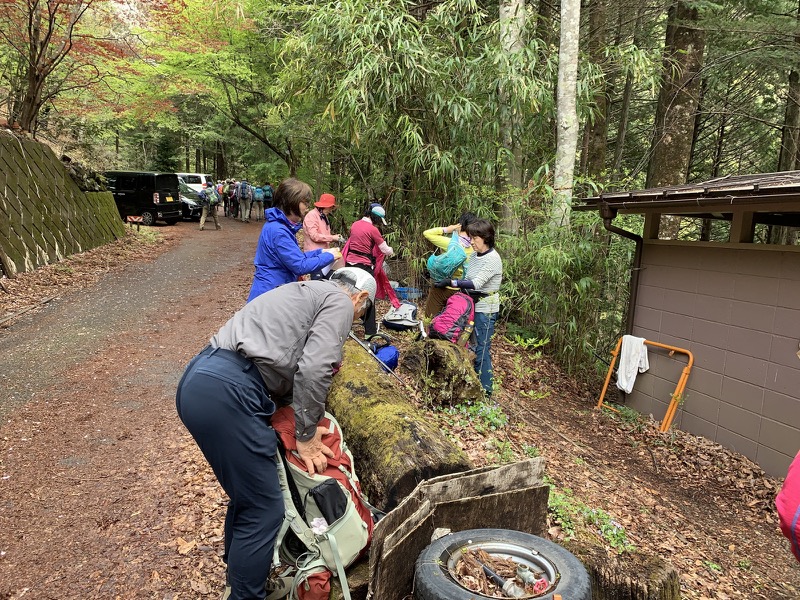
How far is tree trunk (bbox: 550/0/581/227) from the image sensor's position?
7.89 m

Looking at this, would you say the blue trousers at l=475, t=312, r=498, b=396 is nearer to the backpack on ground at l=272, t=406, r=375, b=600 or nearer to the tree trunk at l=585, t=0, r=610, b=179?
the backpack on ground at l=272, t=406, r=375, b=600

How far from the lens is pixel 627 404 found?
7914 mm

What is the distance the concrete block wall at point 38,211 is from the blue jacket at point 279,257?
7133 millimetres

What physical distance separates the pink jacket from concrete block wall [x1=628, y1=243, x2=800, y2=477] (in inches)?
178

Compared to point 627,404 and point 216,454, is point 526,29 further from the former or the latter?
point 216,454

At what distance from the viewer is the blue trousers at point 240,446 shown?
2.34 meters

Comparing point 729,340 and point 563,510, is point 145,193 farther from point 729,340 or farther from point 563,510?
point 563,510

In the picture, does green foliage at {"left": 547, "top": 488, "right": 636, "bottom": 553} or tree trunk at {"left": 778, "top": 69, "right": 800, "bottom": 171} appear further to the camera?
tree trunk at {"left": 778, "top": 69, "right": 800, "bottom": 171}

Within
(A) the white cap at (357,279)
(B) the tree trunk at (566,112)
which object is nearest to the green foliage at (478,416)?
(A) the white cap at (357,279)

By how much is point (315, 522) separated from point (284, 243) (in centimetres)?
259

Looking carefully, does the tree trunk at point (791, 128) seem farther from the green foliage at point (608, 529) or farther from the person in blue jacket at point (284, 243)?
the person in blue jacket at point (284, 243)

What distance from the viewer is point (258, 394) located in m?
2.47

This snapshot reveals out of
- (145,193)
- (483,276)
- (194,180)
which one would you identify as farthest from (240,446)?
(194,180)

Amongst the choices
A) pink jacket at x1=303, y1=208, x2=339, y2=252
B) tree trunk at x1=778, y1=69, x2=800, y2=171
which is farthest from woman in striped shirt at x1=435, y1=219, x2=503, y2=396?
tree trunk at x1=778, y1=69, x2=800, y2=171
